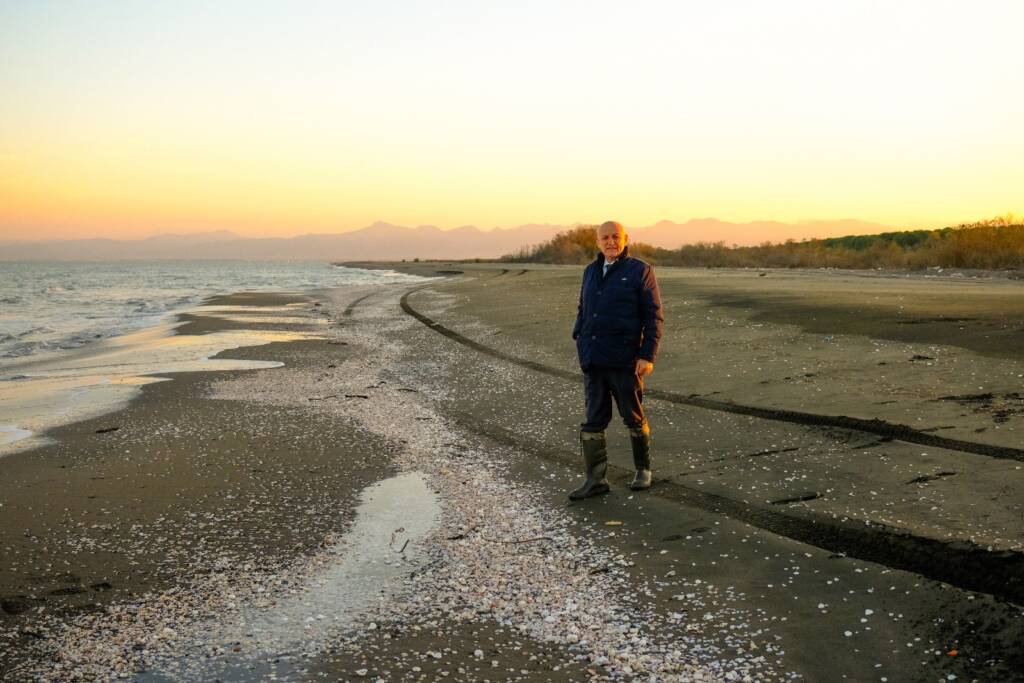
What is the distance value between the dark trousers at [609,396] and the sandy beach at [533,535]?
731 millimetres

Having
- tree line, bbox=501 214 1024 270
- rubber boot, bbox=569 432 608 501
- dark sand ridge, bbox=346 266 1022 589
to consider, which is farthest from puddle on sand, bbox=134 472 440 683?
tree line, bbox=501 214 1024 270

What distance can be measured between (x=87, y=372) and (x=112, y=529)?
11735mm

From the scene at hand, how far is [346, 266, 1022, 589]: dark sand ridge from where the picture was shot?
18.4 feet

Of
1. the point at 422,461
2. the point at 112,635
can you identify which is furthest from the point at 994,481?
the point at 112,635

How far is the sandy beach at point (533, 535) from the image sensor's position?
4.59 meters

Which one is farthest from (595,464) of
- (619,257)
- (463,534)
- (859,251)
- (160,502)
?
(859,251)

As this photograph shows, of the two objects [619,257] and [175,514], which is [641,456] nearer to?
[619,257]

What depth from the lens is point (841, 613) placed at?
4941 mm

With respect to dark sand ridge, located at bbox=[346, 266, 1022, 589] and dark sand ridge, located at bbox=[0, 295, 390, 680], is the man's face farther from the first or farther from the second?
dark sand ridge, located at bbox=[0, 295, 390, 680]

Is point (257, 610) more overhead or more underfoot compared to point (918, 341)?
more underfoot

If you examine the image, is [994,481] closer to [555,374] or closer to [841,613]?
[841,613]

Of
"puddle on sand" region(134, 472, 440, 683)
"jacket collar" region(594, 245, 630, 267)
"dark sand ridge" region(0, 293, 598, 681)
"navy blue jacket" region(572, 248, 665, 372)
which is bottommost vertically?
"puddle on sand" region(134, 472, 440, 683)

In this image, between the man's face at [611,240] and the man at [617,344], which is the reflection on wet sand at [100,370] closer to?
the man at [617,344]

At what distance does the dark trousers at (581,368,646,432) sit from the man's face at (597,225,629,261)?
44.4 inches
